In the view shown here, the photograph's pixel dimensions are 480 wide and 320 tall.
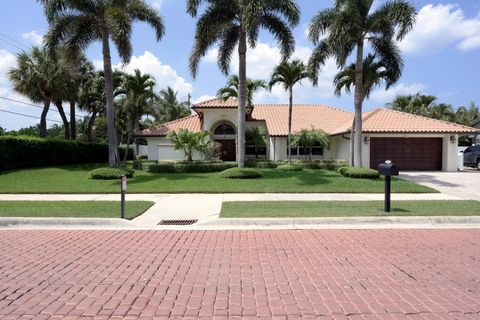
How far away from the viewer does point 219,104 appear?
28.1m

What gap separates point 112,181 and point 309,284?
14.2m

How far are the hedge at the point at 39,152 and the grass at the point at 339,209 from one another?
15.8 metres

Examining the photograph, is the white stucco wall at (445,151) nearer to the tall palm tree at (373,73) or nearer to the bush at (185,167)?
the tall palm tree at (373,73)

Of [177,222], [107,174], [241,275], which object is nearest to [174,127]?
[107,174]

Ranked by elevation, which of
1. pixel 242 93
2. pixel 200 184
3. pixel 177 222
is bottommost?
pixel 177 222

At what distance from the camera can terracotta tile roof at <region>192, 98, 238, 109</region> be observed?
27.6 m

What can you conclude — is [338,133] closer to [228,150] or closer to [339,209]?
[228,150]

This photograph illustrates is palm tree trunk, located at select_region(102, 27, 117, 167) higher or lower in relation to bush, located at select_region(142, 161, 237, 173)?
higher

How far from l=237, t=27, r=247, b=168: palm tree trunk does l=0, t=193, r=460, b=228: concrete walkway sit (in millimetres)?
4625

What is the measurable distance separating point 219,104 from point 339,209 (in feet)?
64.0

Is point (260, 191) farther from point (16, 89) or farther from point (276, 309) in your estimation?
point (16, 89)

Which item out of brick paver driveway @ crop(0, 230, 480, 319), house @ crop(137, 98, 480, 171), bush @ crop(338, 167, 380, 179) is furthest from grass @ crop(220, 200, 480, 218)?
house @ crop(137, 98, 480, 171)

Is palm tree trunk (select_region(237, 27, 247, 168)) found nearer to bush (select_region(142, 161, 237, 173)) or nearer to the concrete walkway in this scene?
bush (select_region(142, 161, 237, 173))

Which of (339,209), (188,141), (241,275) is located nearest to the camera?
(241,275)
